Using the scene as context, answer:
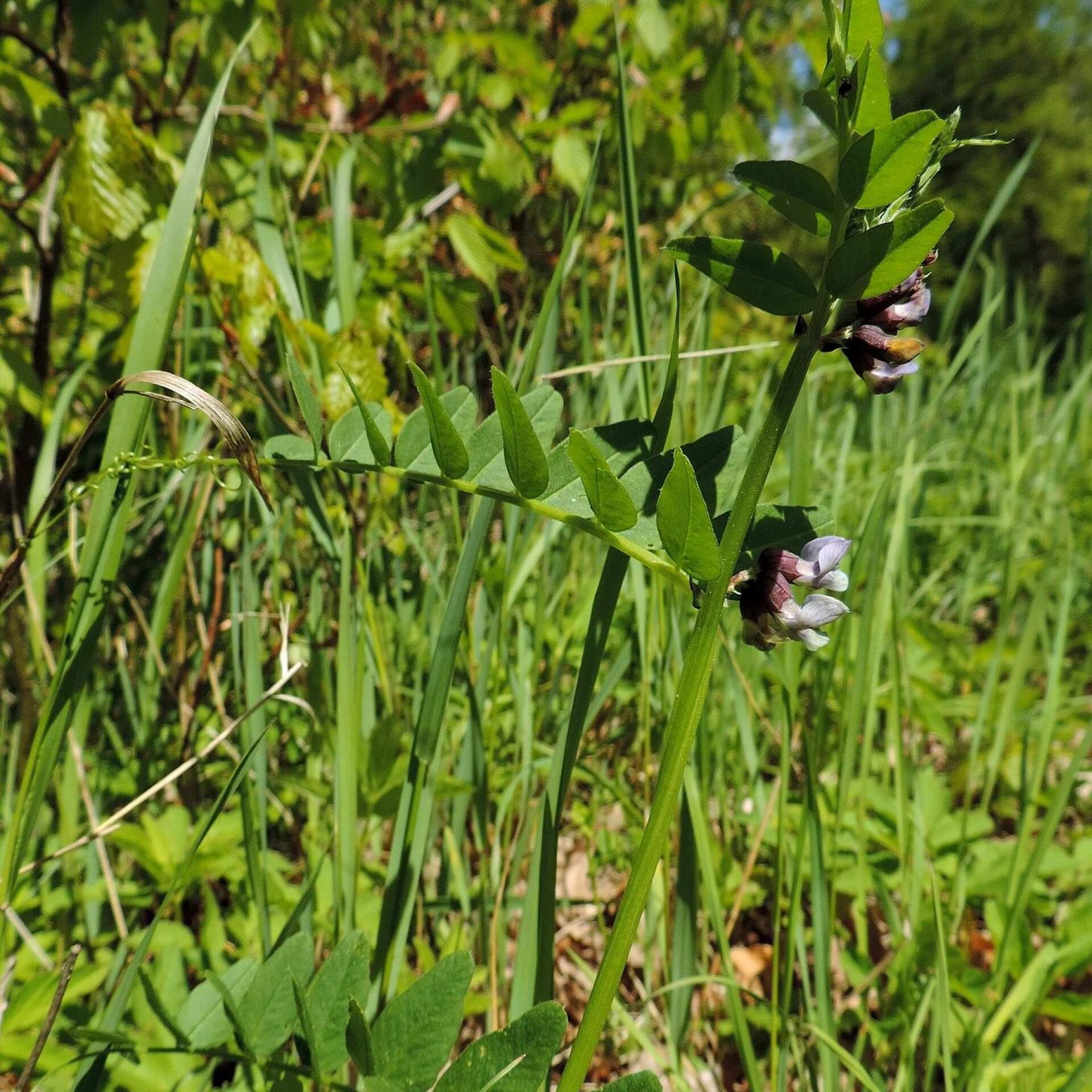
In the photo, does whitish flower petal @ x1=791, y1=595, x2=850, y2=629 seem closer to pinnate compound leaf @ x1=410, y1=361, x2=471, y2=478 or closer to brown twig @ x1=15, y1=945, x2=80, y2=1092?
pinnate compound leaf @ x1=410, y1=361, x2=471, y2=478

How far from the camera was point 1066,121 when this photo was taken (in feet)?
55.9

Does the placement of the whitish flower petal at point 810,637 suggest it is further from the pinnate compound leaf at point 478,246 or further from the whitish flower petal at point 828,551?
the pinnate compound leaf at point 478,246

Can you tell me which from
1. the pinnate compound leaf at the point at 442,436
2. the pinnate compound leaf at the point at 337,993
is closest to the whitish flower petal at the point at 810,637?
the pinnate compound leaf at the point at 442,436

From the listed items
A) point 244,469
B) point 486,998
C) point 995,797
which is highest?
point 244,469

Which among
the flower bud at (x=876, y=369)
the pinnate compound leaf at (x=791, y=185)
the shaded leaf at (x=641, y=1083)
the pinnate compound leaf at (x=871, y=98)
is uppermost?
the pinnate compound leaf at (x=871, y=98)

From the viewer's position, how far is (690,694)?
41cm

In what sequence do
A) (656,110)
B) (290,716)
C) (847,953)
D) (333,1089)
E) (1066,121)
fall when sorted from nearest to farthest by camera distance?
(333,1089)
(847,953)
(290,716)
(656,110)
(1066,121)

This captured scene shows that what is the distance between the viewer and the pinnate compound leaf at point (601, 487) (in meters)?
0.43

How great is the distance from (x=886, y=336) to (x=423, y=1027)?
0.47 m

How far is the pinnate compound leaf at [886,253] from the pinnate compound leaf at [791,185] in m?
0.04

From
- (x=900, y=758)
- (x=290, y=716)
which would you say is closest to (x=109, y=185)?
(x=290, y=716)

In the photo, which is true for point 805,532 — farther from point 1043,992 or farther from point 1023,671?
point 1023,671

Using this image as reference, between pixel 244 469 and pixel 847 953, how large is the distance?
0.87m

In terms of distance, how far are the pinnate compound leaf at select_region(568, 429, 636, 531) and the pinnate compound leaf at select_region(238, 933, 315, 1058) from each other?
347mm
